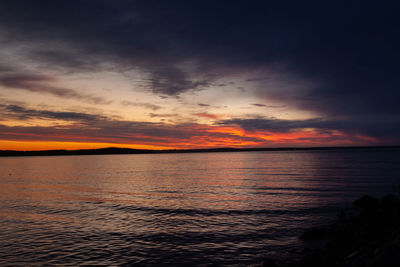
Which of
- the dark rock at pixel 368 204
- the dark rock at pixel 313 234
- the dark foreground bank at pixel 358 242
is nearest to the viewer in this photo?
the dark foreground bank at pixel 358 242

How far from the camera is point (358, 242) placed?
15.4 meters

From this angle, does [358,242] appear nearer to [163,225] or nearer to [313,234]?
[313,234]

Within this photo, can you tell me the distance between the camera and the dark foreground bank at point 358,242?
1057cm

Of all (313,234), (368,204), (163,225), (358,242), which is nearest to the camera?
(358,242)

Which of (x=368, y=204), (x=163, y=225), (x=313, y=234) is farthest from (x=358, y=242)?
(x=163, y=225)

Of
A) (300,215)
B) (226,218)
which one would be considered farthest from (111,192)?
(300,215)

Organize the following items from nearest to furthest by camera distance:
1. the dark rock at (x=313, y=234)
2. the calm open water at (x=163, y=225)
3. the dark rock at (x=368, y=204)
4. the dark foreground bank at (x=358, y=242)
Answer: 1. the dark foreground bank at (x=358, y=242)
2. the calm open water at (x=163, y=225)
3. the dark rock at (x=313, y=234)
4. the dark rock at (x=368, y=204)

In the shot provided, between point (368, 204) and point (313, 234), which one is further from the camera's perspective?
point (368, 204)

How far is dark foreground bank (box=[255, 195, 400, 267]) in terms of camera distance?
1057 cm

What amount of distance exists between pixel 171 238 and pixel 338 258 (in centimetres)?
1086

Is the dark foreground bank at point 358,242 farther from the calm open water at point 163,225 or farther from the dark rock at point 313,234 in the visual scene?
the calm open water at point 163,225

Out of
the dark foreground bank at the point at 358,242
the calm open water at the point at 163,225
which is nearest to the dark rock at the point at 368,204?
the dark foreground bank at the point at 358,242

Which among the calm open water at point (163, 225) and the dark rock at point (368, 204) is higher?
the dark rock at point (368, 204)

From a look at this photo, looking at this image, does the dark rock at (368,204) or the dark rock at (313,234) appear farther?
Result: the dark rock at (368,204)
